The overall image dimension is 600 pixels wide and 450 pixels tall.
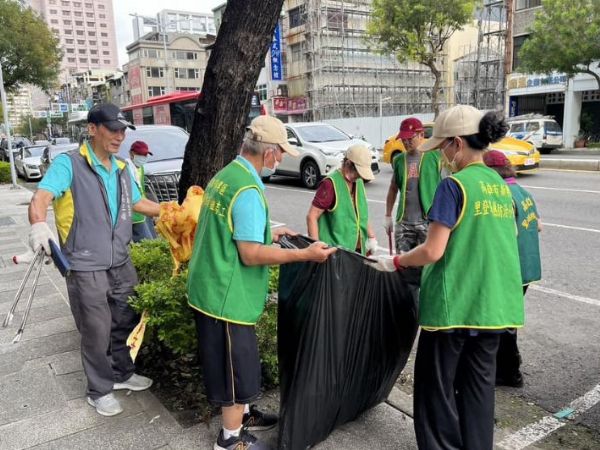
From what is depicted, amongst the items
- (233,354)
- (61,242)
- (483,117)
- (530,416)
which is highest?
(483,117)

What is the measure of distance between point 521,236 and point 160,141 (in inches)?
276

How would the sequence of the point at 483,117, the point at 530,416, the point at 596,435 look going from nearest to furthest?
1. the point at 483,117
2. the point at 596,435
3. the point at 530,416

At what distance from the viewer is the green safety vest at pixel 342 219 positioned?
3.36m

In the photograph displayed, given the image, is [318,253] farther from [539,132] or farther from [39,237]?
[539,132]

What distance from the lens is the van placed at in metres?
20.5

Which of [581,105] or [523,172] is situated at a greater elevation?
[581,105]

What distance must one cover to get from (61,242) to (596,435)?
10.00 ft

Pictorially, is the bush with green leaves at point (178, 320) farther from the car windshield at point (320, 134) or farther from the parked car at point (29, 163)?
the parked car at point (29, 163)

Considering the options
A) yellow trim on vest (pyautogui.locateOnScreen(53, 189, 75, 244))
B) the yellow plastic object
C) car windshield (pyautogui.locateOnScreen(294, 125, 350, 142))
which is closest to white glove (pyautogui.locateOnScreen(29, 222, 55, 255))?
yellow trim on vest (pyautogui.locateOnScreen(53, 189, 75, 244))

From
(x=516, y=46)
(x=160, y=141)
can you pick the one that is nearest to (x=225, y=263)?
(x=160, y=141)

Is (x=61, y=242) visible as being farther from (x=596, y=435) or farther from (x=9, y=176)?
(x=9, y=176)

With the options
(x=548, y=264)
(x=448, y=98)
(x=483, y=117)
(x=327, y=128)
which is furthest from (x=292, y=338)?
(x=448, y=98)

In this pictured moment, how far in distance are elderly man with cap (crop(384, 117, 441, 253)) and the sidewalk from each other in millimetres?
1524

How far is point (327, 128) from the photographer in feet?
44.4
